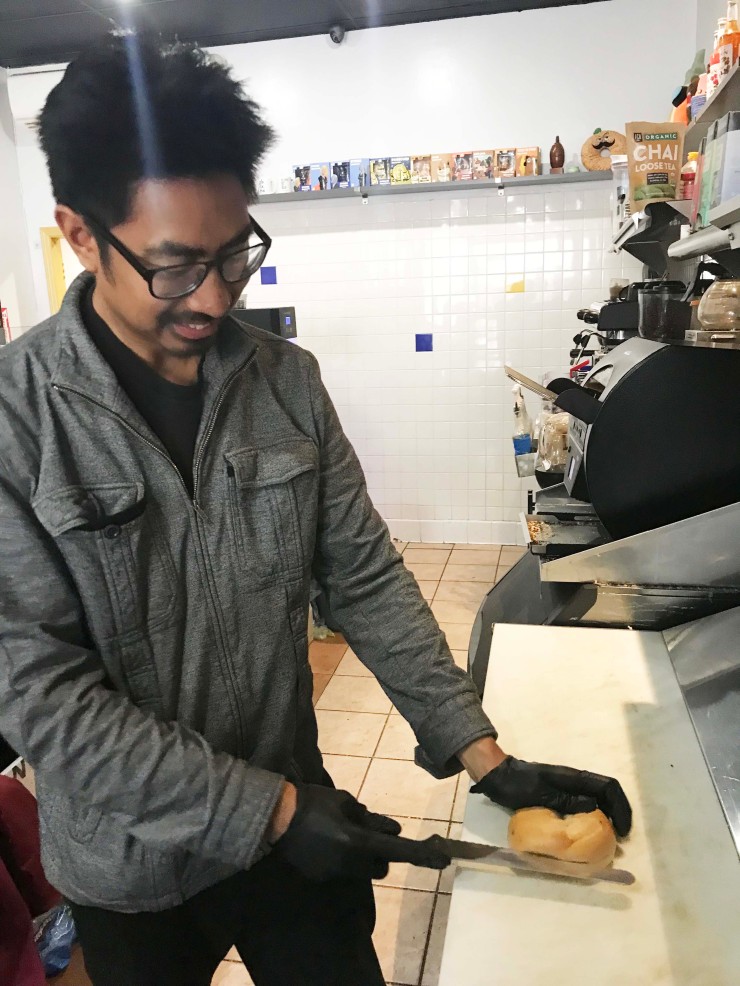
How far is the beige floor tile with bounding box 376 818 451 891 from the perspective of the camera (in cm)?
201

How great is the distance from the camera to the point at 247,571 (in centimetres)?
101

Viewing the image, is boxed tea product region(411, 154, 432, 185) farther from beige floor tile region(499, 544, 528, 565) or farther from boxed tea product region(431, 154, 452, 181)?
beige floor tile region(499, 544, 528, 565)

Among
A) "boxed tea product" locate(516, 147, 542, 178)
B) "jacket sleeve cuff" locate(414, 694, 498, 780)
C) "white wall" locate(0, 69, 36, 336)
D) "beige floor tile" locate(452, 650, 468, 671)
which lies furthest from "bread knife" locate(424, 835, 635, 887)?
"white wall" locate(0, 69, 36, 336)

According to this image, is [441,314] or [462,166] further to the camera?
[441,314]

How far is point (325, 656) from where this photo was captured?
335 cm

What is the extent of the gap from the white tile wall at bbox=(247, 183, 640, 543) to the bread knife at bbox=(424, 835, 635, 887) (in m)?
3.59

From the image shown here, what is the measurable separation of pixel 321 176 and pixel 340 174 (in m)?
0.11

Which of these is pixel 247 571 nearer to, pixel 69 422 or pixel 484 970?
→ pixel 69 422

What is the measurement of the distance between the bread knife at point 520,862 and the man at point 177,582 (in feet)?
0.10

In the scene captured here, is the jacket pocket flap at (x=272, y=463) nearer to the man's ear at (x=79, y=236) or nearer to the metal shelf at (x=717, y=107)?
the man's ear at (x=79, y=236)

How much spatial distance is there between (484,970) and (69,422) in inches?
31.0

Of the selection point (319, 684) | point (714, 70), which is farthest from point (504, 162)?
point (319, 684)

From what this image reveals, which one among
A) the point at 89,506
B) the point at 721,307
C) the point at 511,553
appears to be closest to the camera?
the point at 89,506

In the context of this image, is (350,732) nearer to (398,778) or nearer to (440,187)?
(398,778)
